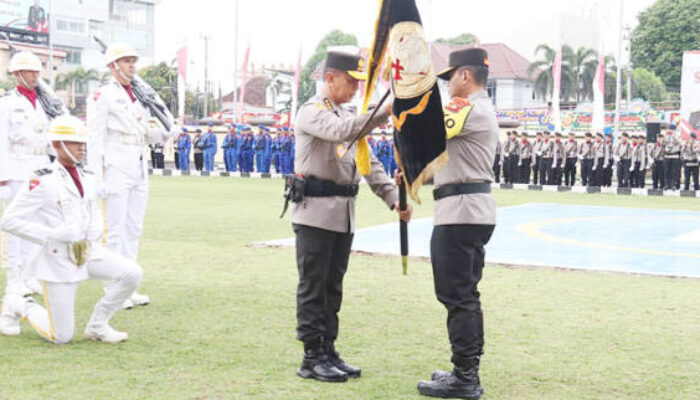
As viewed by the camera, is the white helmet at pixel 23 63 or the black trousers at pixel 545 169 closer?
the white helmet at pixel 23 63

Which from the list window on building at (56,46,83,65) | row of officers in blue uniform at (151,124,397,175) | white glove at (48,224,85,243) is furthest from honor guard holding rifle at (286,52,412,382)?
window on building at (56,46,83,65)

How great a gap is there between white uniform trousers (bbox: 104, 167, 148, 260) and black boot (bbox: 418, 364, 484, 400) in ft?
10.8

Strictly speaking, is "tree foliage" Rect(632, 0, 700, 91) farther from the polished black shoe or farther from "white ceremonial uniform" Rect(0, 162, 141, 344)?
the polished black shoe

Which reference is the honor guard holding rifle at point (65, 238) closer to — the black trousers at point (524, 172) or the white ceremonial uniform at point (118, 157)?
the white ceremonial uniform at point (118, 157)

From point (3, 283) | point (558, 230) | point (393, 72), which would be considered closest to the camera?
point (393, 72)

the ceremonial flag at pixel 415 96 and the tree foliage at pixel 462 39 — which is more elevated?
the tree foliage at pixel 462 39

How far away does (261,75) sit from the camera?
108500 millimetres

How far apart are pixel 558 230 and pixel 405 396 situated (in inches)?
342

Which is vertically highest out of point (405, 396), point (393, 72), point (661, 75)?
point (661, 75)

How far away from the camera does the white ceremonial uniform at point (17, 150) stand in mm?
7066

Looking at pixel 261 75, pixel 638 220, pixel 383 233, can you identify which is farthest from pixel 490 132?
pixel 261 75

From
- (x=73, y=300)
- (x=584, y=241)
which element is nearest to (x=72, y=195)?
(x=73, y=300)

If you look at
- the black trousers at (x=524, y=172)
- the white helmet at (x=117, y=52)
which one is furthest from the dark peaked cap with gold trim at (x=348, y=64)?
the black trousers at (x=524, y=172)

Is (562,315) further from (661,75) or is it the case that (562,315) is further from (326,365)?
(661,75)
